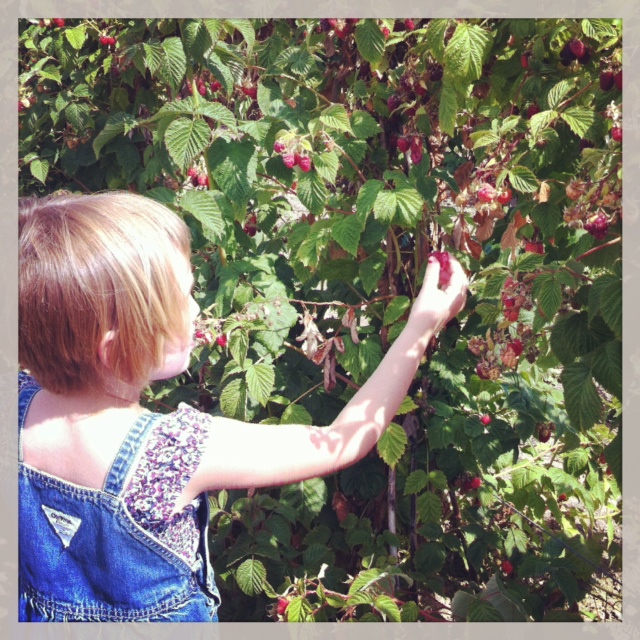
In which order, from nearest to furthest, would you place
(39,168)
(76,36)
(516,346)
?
(516,346) < (76,36) < (39,168)

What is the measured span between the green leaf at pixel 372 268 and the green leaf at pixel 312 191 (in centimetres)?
18

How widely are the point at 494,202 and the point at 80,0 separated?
1.96 meters

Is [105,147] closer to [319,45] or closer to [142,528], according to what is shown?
[319,45]

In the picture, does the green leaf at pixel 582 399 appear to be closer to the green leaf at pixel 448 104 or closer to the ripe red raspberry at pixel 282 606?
the green leaf at pixel 448 104

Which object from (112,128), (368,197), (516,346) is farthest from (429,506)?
(112,128)

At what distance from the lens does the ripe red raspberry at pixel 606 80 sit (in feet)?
4.31

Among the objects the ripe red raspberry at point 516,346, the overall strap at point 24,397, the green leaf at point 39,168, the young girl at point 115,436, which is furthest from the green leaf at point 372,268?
the green leaf at point 39,168

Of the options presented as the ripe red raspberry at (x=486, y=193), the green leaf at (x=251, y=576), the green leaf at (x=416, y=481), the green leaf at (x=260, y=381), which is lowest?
the green leaf at (x=251, y=576)

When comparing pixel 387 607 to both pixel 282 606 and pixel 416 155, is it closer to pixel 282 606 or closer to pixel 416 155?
pixel 282 606

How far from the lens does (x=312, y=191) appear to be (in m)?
1.76

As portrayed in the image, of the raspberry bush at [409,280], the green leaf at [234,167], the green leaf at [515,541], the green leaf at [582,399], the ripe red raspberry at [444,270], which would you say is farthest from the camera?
the green leaf at [515,541]

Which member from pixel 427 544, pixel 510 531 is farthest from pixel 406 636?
pixel 510 531

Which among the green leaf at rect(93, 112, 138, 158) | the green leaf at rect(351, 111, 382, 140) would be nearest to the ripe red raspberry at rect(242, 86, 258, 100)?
the green leaf at rect(93, 112, 138, 158)

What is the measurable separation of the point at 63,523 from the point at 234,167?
1.01 meters
